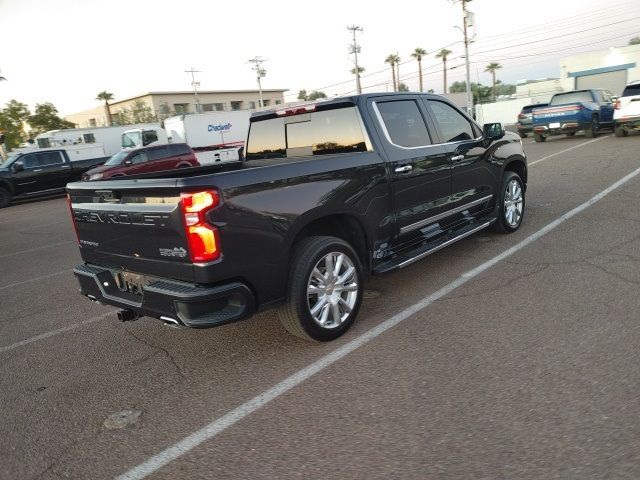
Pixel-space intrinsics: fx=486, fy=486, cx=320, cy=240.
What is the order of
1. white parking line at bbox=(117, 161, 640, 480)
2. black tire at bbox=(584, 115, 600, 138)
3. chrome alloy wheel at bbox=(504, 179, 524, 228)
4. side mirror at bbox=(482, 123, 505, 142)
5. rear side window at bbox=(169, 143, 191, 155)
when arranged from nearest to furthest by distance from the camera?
1. white parking line at bbox=(117, 161, 640, 480)
2. side mirror at bbox=(482, 123, 505, 142)
3. chrome alloy wheel at bbox=(504, 179, 524, 228)
4. black tire at bbox=(584, 115, 600, 138)
5. rear side window at bbox=(169, 143, 191, 155)

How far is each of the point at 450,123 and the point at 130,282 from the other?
11.9 feet

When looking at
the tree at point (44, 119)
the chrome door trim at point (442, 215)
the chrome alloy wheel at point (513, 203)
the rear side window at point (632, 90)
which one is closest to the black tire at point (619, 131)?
the rear side window at point (632, 90)

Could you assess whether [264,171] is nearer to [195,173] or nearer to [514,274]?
[195,173]

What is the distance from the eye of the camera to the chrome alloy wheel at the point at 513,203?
6.13 meters

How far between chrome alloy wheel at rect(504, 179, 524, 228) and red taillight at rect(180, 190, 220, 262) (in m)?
4.27

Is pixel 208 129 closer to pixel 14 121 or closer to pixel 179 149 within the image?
pixel 179 149

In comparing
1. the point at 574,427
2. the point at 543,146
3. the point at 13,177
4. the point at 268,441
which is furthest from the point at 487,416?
the point at 13,177

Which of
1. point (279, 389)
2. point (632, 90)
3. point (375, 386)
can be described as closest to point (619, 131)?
point (632, 90)

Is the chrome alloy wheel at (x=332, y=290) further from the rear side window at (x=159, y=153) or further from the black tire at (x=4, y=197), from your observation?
the black tire at (x=4, y=197)

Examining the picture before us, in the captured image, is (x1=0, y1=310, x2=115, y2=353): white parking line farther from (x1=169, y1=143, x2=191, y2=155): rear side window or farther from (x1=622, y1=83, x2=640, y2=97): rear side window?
(x1=622, y1=83, x2=640, y2=97): rear side window

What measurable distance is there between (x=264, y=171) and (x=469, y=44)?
44.3m

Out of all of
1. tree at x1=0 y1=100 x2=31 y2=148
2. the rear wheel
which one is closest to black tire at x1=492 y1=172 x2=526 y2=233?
the rear wheel

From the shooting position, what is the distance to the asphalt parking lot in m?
2.43

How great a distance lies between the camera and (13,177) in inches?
685
